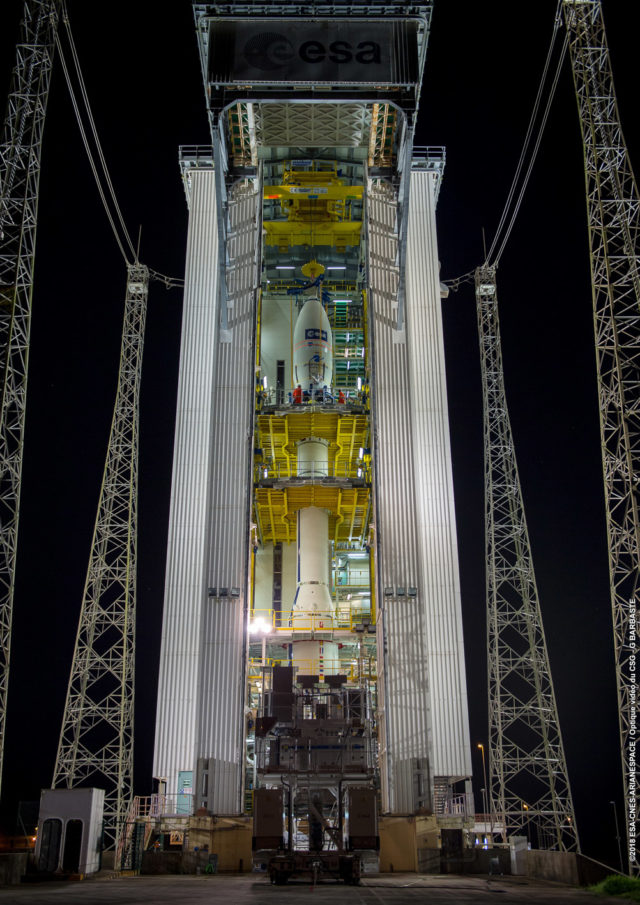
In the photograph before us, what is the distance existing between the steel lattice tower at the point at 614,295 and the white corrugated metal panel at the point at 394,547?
22.9 feet

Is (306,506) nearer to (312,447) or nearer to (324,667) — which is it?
(312,447)

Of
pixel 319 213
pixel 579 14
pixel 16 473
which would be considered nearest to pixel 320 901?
pixel 16 473

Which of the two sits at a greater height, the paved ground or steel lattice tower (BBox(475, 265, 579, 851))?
steel lattice tower (BBox(475, 265, 579, 851))

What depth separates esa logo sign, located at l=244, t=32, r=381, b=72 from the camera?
88.9ft

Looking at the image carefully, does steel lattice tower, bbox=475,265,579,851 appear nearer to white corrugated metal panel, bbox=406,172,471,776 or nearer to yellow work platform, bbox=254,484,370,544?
yellow work platform, bbox=254,484,370,544

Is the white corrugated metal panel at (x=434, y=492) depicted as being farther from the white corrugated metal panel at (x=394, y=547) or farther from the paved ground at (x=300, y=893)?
the paved ground at (x=300, y=893)

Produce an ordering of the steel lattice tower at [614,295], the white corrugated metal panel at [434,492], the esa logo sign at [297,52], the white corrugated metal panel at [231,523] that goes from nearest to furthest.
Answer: the white corrugated metal panel at [231,523] < the esa logo sign at [297,52] < the steel lattice tower at [614,295] < the white corrugated metal panel at [434,492]

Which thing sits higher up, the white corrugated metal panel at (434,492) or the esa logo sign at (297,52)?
the esa logo sign at (297,52)

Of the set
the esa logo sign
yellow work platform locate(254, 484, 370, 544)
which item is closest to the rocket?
yellow work platform locate(254, 484, 370, 544)

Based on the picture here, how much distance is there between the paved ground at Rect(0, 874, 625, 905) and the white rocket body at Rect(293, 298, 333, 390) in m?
20.9

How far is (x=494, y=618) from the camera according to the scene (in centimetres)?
4191

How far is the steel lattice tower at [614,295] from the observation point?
27469 millimetres

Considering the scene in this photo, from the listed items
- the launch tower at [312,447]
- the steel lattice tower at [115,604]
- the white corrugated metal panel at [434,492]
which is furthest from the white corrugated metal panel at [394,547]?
the steel lattice tower at [115,604]

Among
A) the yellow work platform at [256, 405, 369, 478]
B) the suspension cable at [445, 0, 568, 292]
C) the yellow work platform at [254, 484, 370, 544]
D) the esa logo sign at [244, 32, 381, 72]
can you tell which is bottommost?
the yellow work platform at [254, 484, 370, 544]
